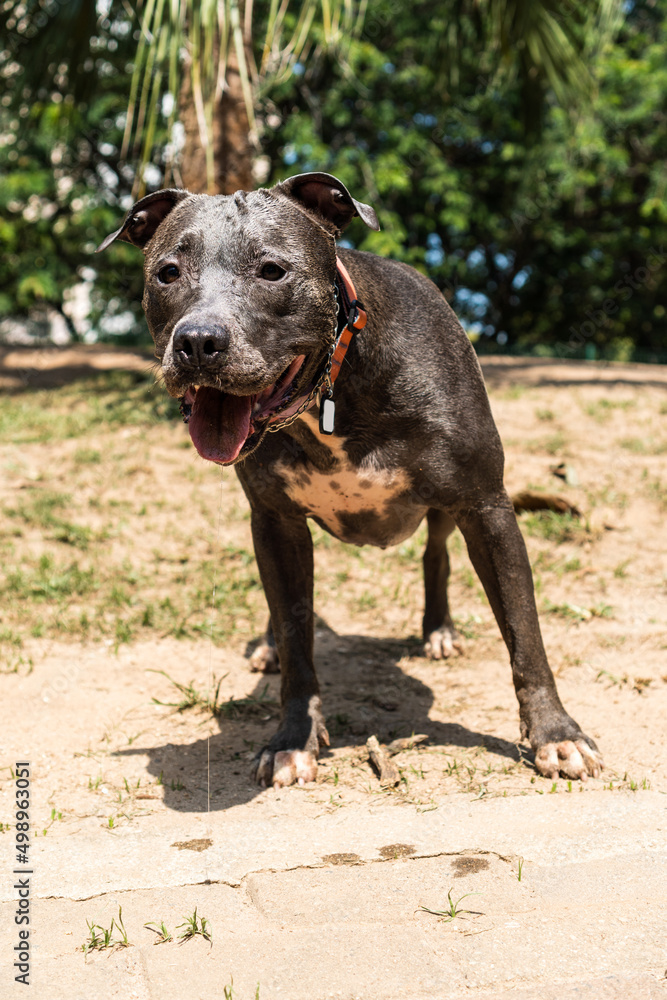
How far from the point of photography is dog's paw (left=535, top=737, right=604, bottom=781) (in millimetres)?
2982

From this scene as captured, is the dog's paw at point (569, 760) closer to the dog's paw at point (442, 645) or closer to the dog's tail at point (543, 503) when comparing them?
the dog's paw at point (442, 645)

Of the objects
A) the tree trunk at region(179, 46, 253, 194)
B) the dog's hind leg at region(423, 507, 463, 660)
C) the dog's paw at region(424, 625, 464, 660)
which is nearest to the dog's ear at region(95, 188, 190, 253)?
the dog's hind leg at region(423, 507, 463, 660)

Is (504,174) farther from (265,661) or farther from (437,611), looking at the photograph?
(265,661)

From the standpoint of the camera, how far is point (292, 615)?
3.34 metres

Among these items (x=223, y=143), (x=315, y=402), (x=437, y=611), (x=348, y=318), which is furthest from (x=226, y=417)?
(x=223, y=143)

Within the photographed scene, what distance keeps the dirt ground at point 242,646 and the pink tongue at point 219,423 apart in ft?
3.60

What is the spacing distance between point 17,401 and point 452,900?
273 inches

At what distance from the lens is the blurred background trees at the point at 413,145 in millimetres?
7477

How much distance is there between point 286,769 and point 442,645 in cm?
141

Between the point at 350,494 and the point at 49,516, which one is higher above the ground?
the point at 350,494

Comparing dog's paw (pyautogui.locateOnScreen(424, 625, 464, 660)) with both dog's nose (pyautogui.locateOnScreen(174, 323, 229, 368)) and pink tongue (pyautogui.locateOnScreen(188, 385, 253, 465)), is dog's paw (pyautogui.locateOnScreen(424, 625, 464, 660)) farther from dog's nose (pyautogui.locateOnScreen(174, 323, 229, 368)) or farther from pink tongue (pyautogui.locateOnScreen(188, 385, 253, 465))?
dog's nose (pyautogui.locateOnScreen(174, 323, 229, 368))

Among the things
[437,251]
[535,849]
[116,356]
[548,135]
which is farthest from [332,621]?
[437,251]

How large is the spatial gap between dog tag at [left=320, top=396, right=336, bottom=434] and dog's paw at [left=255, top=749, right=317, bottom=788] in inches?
43.9

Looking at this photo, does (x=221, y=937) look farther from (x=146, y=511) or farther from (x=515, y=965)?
(x=146, y=511)
